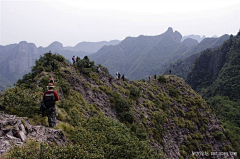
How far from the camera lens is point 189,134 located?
67.1ft

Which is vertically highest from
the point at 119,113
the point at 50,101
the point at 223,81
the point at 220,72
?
the point at 220,72

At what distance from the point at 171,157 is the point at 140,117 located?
15.9 ft

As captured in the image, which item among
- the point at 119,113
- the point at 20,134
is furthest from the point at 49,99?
the point at 119,113

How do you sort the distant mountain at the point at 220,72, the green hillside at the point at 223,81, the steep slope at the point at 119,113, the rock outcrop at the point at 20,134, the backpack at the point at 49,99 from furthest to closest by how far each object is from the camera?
1. the distant mountain at the point at 220,72
2. the green hillside at the point at 223,81
3. the steep slope at the point at 119,113
4. the backpack at the point at 49,99
5. the rock outcrop at the point at 20,134

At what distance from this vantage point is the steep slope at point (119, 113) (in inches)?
316

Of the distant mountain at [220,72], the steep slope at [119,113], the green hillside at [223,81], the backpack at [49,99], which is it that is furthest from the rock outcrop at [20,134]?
the distant mountain at [220,72]

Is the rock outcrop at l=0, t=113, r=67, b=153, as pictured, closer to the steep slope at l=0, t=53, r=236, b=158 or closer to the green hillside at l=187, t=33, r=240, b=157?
the steep slope at l=0, t=53, r=236, b=158

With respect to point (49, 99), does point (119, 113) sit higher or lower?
lower

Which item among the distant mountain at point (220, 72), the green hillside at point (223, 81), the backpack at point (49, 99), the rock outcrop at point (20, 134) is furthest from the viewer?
the distant mountain at point (220, 72)

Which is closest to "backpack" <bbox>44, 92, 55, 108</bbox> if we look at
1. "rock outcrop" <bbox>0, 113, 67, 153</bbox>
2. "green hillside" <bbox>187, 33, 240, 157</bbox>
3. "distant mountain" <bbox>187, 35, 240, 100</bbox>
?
"rock outcrop" <bbox>0, 113, 67, 153</bbox>

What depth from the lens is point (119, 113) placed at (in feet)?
55.3

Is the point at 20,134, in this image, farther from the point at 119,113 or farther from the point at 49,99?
the point at 119,113

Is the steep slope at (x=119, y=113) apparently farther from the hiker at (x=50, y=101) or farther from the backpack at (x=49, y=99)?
the backpack at (x=49, y=99)

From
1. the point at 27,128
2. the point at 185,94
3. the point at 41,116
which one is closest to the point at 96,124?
the point at 41,116
